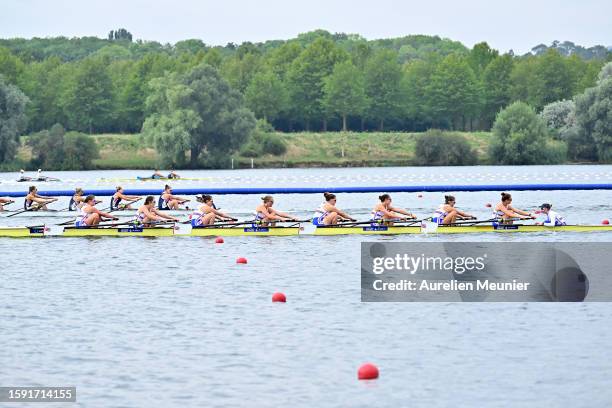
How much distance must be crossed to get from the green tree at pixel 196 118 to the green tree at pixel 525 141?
24193 mm

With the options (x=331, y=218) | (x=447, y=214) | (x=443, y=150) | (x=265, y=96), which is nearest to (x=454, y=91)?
(x=265, y=96)

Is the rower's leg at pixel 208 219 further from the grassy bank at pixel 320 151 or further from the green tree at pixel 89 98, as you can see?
the green tree at pixel 89 98

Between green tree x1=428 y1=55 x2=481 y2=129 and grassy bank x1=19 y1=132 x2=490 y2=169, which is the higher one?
green tree x1=428 y1=55 x2=481 y2=129

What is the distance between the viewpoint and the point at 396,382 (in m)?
18.2

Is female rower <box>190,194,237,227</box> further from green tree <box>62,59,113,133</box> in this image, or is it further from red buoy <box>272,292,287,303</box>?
green tree <box>62,59,113,133</box>

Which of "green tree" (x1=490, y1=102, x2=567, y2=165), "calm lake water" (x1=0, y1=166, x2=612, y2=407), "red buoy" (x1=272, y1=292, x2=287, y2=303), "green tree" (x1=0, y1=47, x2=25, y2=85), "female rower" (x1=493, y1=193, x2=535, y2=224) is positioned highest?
"green tree" (x1=0, y1=47, x2=25, y2=85)

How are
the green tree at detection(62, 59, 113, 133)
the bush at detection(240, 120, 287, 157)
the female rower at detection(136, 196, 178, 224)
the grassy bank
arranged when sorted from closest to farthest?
1. the female rower at detection(136, 196, 178, 224)
2. the grassy bank
3. the bush at detection(240, 120, 287, 157)
4. the green tree at detection(62, 59, 113, 133)

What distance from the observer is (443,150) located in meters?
119

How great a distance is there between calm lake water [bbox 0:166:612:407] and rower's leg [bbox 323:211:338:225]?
2.57 meters

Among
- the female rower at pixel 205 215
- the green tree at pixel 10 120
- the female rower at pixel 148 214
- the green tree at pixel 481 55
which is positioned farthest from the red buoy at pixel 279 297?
the green tree at pixel 481 55

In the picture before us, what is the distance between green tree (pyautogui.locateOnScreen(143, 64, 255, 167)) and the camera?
348 ft

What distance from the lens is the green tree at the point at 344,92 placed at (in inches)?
5635

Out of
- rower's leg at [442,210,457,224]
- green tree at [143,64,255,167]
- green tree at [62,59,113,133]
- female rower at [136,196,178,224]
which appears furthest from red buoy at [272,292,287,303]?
green tree at [62,59,113,133]

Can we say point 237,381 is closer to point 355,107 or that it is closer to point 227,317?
point 227,317
